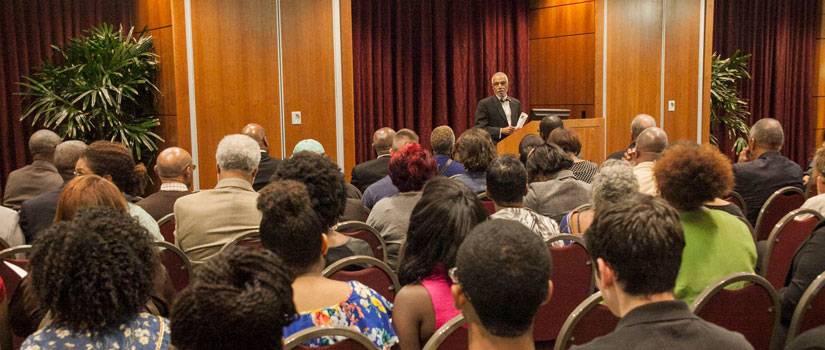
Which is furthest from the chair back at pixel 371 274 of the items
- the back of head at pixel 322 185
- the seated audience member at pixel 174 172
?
the seated audience member at pixel 174 172

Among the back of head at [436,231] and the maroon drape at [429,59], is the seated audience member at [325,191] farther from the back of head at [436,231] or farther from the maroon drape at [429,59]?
the maroon drape at [429,59]

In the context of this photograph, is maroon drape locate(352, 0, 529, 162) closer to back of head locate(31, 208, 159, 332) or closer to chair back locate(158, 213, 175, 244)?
chair back locate(158, 213, 175, 244)

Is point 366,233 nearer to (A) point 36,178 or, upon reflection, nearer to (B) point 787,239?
(B) point 787,239

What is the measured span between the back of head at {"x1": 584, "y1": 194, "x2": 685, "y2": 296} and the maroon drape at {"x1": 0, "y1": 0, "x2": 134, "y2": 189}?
22.7 feet

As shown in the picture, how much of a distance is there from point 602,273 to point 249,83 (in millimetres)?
6167

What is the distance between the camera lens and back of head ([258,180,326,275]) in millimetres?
2312

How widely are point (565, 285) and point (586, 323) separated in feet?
2.74

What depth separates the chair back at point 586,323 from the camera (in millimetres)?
2146

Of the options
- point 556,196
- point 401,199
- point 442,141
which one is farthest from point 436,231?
point 442,141

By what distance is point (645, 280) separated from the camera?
180 cm

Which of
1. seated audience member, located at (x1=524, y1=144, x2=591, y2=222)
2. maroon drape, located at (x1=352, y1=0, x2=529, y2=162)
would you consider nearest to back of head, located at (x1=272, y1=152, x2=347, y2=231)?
seated audience member, located at (x1=524, y1=144, x2=591, y2=222)

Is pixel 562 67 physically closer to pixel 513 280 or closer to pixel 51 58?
pixel 51 58

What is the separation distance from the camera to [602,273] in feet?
6.15

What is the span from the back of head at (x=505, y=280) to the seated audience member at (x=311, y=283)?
0.60m
